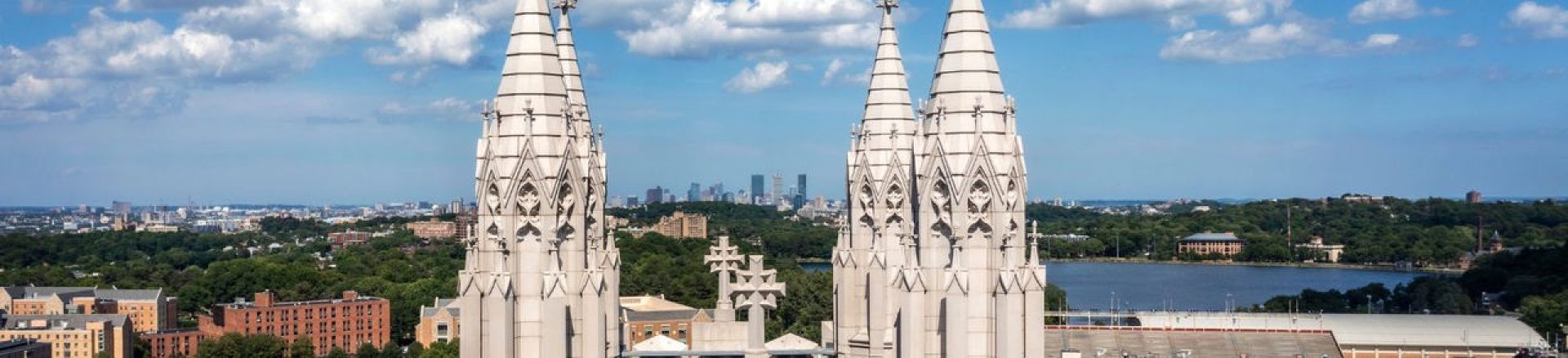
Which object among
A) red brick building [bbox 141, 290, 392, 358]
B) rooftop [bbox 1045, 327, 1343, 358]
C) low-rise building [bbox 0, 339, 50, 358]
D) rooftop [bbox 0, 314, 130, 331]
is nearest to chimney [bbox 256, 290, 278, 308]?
red brick building [bbox 141, 290, 392, 358]

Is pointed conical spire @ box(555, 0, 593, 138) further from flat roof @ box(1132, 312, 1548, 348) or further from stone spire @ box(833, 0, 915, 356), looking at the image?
flat roof @ box(1132, 312, 1548, 348)

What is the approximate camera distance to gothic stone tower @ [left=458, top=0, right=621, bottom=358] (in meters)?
23.0

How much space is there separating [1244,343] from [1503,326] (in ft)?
79.6

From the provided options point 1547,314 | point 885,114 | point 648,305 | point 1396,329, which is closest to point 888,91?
point 885,114

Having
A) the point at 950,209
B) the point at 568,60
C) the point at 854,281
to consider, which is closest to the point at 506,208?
the point at 568,60

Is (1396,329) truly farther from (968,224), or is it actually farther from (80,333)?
(80,333)

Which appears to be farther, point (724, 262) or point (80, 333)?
point (80, 333)

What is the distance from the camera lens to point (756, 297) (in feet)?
86.6

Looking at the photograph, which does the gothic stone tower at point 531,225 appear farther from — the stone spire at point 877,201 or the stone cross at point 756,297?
the stone spire at point 877,201

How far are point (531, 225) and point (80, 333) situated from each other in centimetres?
11314

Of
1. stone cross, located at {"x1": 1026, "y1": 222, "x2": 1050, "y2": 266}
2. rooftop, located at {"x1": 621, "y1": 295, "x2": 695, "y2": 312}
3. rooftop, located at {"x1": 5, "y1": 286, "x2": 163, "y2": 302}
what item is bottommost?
rooftop, located at {"x1": 5, "y1": 286, "x2": 163, "y2": 302}

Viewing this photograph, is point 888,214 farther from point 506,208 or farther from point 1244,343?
point 1244,343

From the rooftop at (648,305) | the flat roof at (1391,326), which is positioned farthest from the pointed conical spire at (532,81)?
the flat roof at (1391,326)

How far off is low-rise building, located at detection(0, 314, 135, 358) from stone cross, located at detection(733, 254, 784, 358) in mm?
106697
